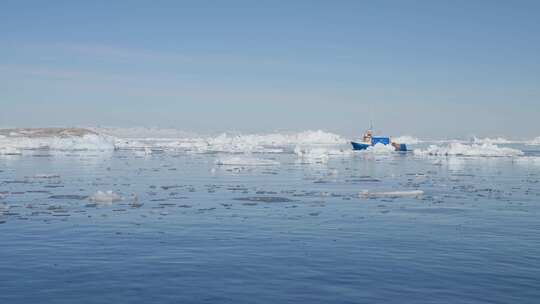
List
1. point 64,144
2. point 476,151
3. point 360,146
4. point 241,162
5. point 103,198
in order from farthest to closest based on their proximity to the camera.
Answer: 1. point 360,146
2. point 64,144
3. point 476,151
4. point 241,162
5. point 103,198

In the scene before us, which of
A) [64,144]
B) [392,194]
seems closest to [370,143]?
[64,144]

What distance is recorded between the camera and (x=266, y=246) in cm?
1292

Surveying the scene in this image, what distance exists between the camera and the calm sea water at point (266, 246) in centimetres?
945

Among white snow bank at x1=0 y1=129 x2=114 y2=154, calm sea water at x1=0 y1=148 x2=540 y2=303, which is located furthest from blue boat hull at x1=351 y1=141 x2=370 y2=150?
calm sea water at x1=0 y1=148 x2=540 y2=303

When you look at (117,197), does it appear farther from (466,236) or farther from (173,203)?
→ (466,236)

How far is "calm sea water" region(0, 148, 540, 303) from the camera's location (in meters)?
9.45

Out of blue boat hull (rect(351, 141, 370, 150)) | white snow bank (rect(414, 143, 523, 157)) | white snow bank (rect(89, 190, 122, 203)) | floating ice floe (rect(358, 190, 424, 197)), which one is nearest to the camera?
white snow bank (rect(89, 190, 122, 203))

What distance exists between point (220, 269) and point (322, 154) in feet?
148

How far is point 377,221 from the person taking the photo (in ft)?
54.6

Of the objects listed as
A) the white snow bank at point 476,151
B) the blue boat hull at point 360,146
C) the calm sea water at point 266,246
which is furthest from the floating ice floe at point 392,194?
the blue boat hull at point 360,146

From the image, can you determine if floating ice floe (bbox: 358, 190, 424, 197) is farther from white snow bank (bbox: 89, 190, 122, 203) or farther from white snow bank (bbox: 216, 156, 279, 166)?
white snow bank (bbox: 216, 156, 279, 166)

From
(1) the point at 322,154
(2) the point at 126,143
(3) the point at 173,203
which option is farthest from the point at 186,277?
(2) the point at 126,143

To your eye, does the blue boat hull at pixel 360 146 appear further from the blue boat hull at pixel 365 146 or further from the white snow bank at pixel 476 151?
the white snow bank at pixel 476 151

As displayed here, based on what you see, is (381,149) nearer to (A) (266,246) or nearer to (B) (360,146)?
(B) (360,146)
